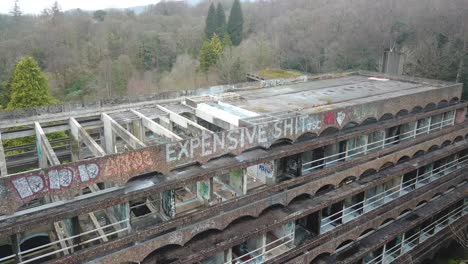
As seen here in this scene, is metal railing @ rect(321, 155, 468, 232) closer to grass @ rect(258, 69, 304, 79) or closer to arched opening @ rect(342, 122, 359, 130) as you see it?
arched opening @ rect(342, 122, 359, 130)

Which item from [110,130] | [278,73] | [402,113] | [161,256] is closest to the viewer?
[161,256]

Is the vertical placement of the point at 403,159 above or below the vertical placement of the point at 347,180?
above

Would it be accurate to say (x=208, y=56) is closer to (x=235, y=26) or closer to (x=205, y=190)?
(x=235, y=26)

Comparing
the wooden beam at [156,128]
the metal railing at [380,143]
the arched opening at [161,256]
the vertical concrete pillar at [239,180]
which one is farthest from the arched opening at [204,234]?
the metal railing at [380,143]

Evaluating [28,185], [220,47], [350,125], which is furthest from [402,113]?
[220,47]

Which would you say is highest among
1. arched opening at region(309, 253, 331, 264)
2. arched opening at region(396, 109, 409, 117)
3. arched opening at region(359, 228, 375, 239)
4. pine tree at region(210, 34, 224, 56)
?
pine tree at region(210, 34, 224, 56)

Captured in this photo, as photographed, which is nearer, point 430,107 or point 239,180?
point 239,180

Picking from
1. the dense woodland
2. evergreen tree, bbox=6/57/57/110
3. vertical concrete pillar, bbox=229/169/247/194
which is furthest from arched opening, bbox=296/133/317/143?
the dense woodland
